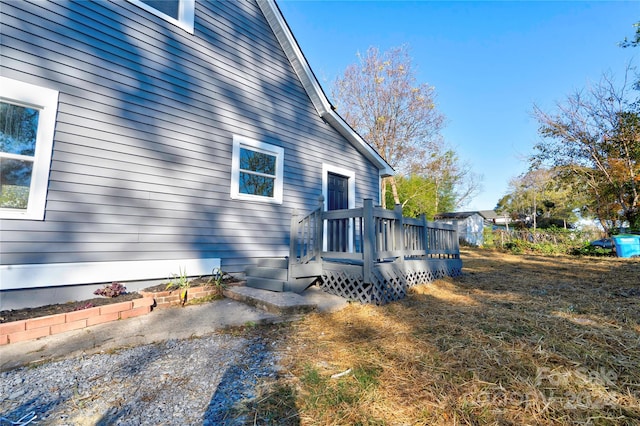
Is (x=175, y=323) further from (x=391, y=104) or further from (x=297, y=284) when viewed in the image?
(x=391, y=104)

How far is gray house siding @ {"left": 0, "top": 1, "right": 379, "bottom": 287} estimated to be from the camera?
133 inches

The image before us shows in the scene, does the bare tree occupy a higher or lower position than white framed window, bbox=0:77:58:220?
higher

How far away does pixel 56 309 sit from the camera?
3.13 m

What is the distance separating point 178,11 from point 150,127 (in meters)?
2.19

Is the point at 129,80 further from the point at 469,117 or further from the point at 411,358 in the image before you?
the point at 469,117

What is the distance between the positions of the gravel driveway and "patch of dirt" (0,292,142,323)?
1.19 meters

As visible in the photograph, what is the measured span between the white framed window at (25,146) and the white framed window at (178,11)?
224cm

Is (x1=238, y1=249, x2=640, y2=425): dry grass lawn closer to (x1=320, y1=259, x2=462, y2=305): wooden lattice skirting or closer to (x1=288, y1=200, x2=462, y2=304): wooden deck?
(x1=320, y1=259, x2=462, y2=305): wooden lattice skirting

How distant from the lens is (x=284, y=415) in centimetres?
148

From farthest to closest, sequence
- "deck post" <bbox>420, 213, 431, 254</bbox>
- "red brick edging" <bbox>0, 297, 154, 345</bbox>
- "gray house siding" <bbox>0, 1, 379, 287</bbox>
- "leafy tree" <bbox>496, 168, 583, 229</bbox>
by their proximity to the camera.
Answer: "leafy tree" <bbox>496, 168, 583, 229</bbox>
"deck post" <bbox>420, 213, 431, 254</bbox>
"gray house siding" <bbox>0, 1, 379, 287</bbox>
"red brick edging" <bbox>0, 297, 154, 345</bbox>

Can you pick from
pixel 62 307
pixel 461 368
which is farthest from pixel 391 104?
pixel 62 307

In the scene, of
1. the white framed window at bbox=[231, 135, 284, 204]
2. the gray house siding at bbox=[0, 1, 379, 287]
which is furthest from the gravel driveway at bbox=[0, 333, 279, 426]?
the white framed window at bbox=[231, 135, 284, 204]

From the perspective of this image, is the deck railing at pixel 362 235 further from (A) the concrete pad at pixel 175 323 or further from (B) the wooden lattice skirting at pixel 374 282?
(A) the concrete pad at pixel 175 323

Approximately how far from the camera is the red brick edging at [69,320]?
253 cm
